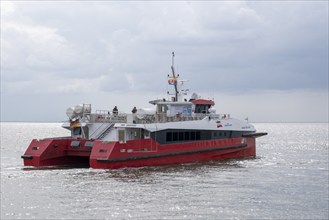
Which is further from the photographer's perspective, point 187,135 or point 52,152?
point 187,135

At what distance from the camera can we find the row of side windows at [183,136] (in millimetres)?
37750

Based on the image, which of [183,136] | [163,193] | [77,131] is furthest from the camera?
[77,131]

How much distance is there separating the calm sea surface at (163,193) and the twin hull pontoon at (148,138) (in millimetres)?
1163

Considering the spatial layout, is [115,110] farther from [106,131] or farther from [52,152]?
[52,152]

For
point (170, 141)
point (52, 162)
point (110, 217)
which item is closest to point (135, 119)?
point (170, 141)

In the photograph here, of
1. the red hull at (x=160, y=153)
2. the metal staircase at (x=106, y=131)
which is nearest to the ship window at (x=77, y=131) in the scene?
the metal staircase at (x=106, y=131)

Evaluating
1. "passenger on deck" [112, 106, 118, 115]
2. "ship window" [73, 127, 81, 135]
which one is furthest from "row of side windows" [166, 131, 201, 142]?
"ship window" [73, 127, 81, 135]

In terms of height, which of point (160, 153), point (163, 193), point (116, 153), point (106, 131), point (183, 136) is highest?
point (106, 131)

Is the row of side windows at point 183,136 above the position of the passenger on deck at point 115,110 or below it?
below

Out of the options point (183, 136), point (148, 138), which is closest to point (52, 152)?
point (148, 138)

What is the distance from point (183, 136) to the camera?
38.8 metres

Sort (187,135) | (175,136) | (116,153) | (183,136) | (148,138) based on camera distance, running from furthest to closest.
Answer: (187,135) → (183,136) → (175,136) → (148,138) → (116,153)

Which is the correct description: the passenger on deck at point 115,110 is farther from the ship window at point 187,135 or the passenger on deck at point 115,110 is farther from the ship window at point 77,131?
the ship window at point 187,135

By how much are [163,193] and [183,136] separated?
12.9 meters
